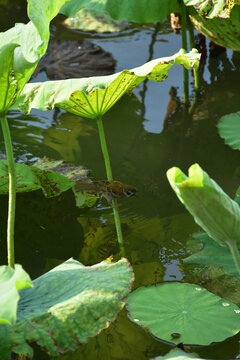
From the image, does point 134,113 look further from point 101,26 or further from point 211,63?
point 101,26

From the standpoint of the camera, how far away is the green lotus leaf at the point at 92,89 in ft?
4.72

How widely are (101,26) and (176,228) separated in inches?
71.1

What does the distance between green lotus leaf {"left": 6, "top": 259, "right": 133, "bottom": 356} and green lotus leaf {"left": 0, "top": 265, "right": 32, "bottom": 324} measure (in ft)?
0.45

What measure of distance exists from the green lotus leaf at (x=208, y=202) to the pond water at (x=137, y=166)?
0.45 meters

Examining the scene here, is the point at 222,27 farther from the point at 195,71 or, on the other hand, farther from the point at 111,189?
the point at 111,189

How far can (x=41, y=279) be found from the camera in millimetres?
1198

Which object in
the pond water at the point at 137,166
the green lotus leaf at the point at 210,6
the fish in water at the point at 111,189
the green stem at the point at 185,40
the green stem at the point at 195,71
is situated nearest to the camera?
the pond water at the point at 137,166

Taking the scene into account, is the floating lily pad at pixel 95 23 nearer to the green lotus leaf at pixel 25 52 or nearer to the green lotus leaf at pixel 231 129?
the green lotus leaf at pixel 231 129

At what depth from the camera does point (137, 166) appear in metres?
2.23

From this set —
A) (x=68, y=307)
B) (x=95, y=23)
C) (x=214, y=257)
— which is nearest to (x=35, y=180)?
(x=214, y=257)

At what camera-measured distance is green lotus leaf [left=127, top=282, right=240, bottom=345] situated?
135 cm

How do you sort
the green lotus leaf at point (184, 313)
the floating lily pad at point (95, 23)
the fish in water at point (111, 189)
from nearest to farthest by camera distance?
the green lotus leaf at point (184, 313) < the fish in water at point (111, 189) < the floating lily pad at point (95, 23)

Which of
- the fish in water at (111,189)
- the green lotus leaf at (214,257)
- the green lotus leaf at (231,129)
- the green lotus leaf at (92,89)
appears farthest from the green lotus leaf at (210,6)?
the green lotus leaf at (214,257)

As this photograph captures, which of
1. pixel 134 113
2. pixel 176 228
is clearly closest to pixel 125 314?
pixel 176 228
